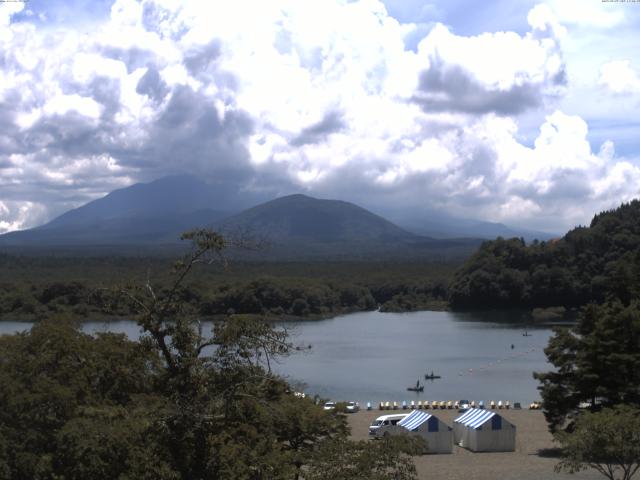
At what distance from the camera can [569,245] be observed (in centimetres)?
6656

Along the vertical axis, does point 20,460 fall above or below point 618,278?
below

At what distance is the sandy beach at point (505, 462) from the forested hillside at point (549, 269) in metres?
42.3

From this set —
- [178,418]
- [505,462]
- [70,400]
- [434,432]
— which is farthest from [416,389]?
[178,418]

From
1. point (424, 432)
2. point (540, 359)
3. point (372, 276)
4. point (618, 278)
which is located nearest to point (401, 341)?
point (540, 359)

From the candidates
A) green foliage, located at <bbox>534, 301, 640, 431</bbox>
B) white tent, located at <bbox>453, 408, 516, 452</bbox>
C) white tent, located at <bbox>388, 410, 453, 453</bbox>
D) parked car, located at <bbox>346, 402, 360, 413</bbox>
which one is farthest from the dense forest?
green foliage, located at <bbox>534, 301, 640, 431</bbox>

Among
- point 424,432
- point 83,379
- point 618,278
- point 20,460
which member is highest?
point 618,278

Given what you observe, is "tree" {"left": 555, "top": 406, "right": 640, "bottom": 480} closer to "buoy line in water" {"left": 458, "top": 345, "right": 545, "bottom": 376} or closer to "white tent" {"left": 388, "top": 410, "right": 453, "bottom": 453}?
"white tent" {"left": 388, "top": 410, "right": 453, "bottom": 453}

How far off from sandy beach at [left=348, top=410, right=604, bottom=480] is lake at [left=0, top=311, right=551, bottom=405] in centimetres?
434

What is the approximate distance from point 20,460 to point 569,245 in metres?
63.0

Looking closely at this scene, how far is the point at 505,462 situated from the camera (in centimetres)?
1695

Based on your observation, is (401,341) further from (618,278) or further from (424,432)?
(424,432)

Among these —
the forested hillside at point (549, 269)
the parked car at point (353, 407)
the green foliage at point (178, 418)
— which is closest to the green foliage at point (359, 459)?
the green foliage at point (178, 418)

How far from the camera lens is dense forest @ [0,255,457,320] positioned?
53.3 metres

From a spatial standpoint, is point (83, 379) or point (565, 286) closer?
point (83, 379)
